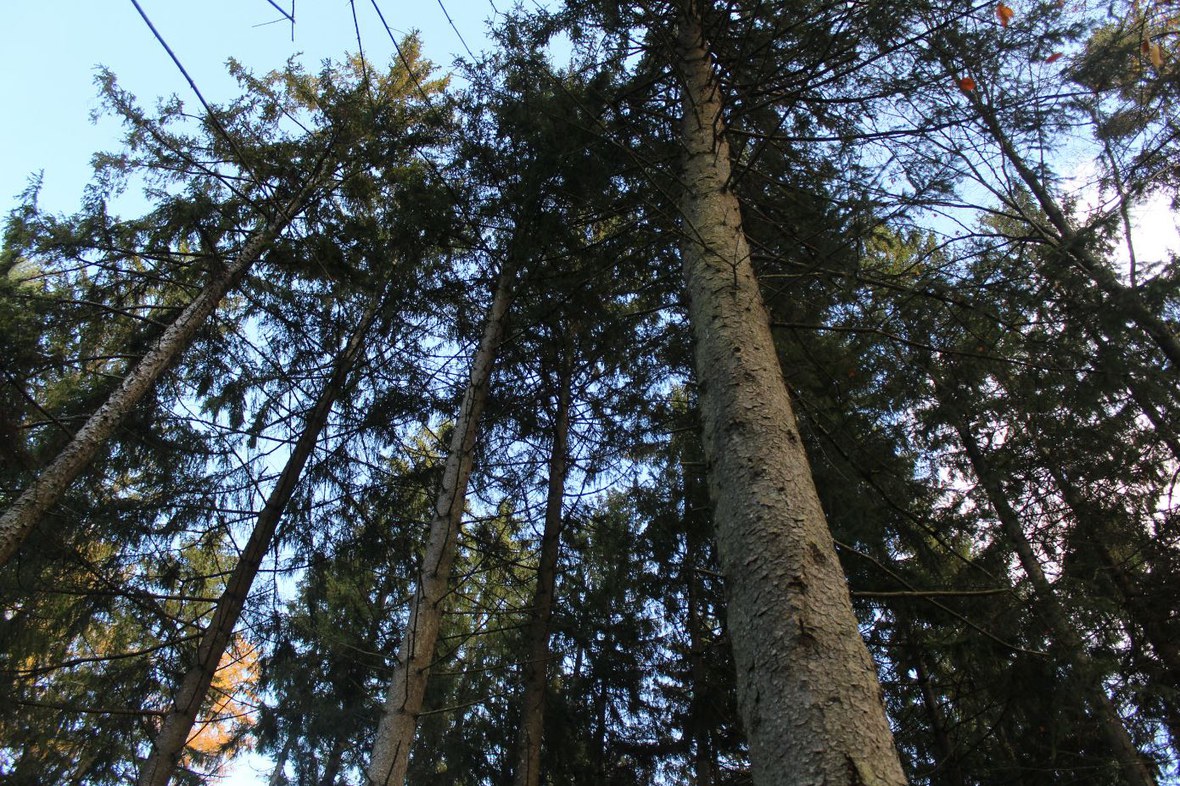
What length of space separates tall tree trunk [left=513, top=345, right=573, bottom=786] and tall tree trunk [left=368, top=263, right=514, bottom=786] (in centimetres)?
124

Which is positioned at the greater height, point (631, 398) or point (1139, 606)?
point (631, 398)

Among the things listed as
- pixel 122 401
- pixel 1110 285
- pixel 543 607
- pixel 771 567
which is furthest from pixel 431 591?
pixel 1110 285

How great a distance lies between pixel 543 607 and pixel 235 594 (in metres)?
3.30

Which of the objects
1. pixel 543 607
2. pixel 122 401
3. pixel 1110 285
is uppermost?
pixel 1110 285

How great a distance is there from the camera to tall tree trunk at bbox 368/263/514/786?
452cm

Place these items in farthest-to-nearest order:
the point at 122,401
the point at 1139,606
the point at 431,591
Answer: the point at 122,401 < the point at 1139,606 < the point at 431,591

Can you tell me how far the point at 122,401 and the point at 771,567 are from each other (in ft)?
22.5

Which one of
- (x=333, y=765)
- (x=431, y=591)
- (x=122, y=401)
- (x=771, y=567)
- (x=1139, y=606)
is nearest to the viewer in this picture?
(x=771, y=567)

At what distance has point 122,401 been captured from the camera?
661 centimetres

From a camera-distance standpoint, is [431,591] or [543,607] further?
[543,607]

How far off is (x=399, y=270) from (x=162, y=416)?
387 centimetres

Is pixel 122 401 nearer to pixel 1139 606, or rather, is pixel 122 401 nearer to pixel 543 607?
pixel 543 607

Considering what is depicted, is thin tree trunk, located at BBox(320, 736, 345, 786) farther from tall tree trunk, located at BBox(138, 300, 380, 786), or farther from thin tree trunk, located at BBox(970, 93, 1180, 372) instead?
thin tree trunk, located at BBox(970, 93, 1180, 372)

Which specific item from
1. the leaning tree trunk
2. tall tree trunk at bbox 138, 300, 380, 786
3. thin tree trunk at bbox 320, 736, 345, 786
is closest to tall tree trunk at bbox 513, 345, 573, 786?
tall tree trunk at bbox 138, 300, 380, 786
